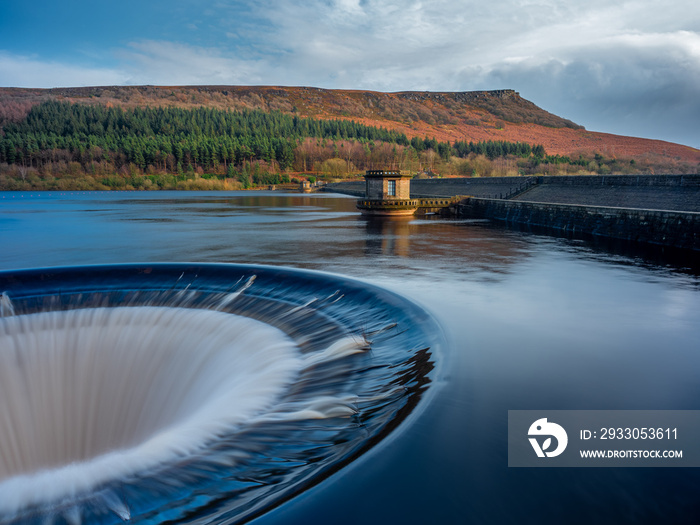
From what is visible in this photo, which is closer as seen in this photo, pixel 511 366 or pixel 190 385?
pixel 511 366

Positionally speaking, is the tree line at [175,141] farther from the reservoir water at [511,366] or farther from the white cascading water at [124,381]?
→ the white cascading water at [124,381]

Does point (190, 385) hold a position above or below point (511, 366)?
below

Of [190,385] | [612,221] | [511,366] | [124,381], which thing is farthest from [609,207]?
[124,381]

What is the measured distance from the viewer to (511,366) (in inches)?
247

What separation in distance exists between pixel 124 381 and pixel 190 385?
1.44 meters

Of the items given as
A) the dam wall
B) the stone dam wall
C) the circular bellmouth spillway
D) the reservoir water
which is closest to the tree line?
the stone dam wall

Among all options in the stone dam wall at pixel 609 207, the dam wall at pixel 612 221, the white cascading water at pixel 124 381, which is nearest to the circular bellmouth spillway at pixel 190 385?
the white cascading water at pixel 124 381

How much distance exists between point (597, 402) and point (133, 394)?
22.7 ft

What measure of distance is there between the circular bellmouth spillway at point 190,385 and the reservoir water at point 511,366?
421 mm

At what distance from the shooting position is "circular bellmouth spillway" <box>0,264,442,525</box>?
13.3 ft

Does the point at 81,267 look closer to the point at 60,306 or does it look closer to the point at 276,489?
the point at 60,306

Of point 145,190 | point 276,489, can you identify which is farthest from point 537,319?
point 145,190

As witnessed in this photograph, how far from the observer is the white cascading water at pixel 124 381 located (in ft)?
19.6

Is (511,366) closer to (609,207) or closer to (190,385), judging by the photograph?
(190,385)
